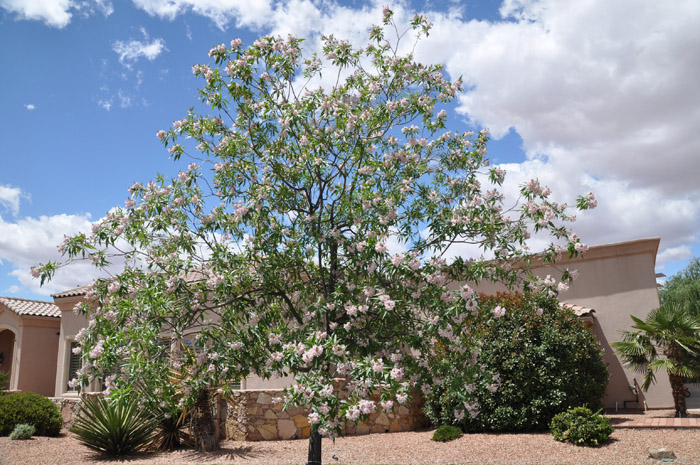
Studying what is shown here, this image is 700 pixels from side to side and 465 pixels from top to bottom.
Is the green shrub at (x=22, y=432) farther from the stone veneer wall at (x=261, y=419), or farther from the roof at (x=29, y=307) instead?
the roof at (x=29, y=307)

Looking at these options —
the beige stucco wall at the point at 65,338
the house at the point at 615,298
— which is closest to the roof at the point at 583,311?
the house at the point at 615,298

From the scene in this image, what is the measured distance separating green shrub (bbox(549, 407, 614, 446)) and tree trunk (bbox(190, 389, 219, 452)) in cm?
722

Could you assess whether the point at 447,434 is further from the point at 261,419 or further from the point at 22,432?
the point at 22,432

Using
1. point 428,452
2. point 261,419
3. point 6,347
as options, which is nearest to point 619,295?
point 428,452

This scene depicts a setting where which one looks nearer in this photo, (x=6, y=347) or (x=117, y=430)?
(x=117, y=430)

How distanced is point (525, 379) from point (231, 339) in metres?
7.82

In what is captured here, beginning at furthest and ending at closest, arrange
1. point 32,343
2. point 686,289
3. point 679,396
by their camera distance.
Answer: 1. point 686,289
2. point 32,343
3. point 679,396

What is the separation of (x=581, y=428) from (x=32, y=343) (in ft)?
75.5

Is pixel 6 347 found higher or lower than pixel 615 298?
higher

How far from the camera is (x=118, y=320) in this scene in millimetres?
6391

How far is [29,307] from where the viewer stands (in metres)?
24.5

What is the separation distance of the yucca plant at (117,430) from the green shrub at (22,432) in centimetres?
293

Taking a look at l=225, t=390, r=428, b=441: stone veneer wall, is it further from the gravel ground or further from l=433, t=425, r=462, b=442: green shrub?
l=433, t=425, r=462, b=442: green shrub

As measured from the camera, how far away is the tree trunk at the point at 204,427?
11820 millimetres
